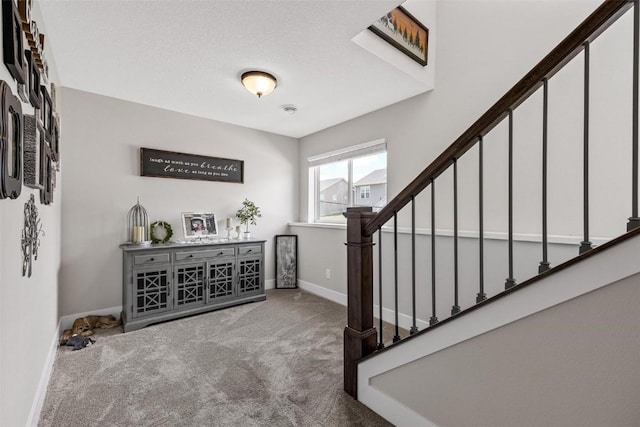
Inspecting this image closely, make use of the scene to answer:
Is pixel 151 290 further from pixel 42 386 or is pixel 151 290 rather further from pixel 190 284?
pixel 42 386

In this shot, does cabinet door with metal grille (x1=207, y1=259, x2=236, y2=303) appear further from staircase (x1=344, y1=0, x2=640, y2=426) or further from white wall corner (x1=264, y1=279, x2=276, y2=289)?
staircase (x1=344, y1=0, x2=640, y2=426)

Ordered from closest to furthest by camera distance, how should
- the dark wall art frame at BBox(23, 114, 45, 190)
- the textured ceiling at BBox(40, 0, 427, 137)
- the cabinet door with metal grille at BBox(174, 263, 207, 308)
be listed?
the dark wall art frame at BBox(23, 114, 45, 190), the textured ceiling at BBox(40, 0, 427, 137), the cabinet door with metal grille at BBox(174, 263, 207, 308)

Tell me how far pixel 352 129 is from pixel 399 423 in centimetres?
304

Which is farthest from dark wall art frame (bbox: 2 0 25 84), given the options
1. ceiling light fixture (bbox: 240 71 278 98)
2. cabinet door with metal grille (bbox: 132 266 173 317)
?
cabinet door with metal grille (bbox: 132 266 173 317)

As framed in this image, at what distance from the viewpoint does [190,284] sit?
3.17 metres

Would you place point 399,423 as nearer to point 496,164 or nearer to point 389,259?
point 389,259

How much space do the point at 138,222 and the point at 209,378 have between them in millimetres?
1991

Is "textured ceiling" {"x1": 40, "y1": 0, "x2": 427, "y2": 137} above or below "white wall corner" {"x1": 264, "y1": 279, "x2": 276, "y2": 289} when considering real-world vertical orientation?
above

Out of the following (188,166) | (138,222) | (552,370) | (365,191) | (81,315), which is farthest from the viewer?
(365,191)

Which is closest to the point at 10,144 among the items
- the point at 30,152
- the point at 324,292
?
the point at 30,152

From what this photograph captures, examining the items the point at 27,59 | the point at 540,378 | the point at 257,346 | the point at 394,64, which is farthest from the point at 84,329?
the point at 394,64

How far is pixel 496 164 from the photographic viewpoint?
2.39 m

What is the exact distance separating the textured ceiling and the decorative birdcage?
1.17 meters

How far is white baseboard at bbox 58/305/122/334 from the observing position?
110 inches
